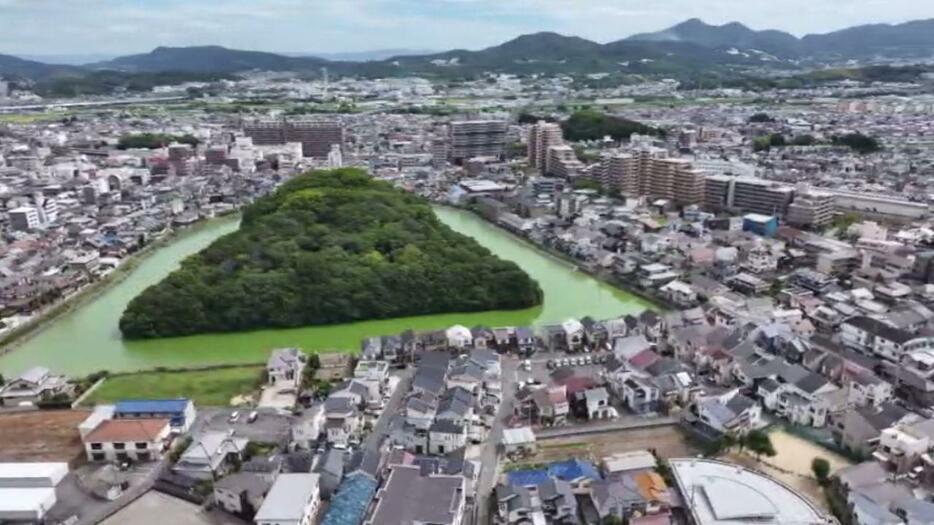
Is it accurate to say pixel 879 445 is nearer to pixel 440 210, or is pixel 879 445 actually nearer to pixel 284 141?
pixel 440 210

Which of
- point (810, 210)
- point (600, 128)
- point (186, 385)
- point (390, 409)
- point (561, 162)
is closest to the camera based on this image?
point (390, 409)

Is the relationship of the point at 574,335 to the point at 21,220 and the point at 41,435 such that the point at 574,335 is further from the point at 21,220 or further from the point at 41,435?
the point at 21,220

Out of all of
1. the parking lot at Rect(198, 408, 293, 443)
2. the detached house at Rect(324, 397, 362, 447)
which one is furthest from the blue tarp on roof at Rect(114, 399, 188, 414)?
the detached house at Rect(324, 397, 362, 447)

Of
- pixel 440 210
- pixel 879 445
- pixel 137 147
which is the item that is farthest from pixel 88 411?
pixel 137 147

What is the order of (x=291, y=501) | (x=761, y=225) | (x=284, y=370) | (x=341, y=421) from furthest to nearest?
(x=761, y=225), (x=284, y=370), (x=341, y=421), (x=291, y=501)

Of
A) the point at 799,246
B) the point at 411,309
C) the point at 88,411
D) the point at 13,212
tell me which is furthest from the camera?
the point at 13,212

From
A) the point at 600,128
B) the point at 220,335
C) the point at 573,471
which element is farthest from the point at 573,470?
the point at 600,128
